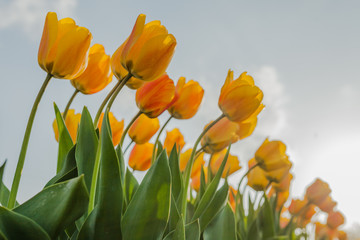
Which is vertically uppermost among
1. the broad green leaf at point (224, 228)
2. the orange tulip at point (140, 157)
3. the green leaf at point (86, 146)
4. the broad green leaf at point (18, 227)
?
the orange tulip at point (140, 157)

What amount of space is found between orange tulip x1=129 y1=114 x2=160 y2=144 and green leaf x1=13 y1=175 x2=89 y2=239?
34cm

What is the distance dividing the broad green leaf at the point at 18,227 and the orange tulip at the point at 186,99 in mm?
375

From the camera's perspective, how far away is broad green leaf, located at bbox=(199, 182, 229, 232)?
0.68 meters

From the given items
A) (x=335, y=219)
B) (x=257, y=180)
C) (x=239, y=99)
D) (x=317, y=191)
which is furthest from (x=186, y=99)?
(x=335, y=219)

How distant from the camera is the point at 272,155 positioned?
0.96 metres

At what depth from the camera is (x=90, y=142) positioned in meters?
0.53

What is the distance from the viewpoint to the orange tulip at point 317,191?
4.38ft

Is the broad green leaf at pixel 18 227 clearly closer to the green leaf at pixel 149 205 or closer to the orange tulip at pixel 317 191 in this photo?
the green leaf at pixel 149 205

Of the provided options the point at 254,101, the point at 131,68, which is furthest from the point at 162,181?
the point at 254,101

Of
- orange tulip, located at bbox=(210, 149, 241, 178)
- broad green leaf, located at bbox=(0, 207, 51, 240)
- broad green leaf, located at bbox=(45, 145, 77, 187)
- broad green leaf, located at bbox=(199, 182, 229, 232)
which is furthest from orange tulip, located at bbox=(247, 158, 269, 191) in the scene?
broad green leaf, located at bbox=(0, 207, 51, 240)

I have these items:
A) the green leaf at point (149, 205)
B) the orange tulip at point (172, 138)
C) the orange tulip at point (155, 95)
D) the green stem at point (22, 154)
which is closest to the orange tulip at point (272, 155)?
the orange tulip at point (172, 138)

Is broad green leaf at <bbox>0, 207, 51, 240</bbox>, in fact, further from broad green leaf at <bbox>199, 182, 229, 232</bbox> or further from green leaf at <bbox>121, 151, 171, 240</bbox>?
broad green leaf at <bbox>199, 182, 229, 232</bbox>

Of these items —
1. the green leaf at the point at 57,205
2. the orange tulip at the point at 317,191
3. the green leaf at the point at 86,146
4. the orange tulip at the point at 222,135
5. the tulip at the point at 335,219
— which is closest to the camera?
the green leaf at the point at 57,205

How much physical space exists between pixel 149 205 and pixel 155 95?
201mm
